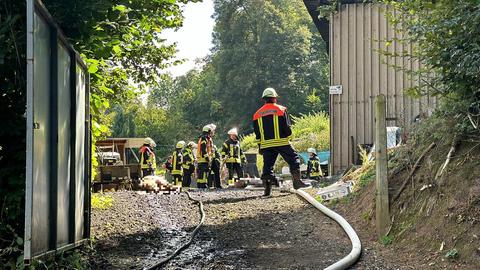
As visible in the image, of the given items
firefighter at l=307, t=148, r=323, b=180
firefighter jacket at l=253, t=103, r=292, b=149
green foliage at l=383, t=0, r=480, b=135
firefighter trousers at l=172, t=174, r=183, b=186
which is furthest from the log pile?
green foliage at l=383, t=0, r=480, b=135

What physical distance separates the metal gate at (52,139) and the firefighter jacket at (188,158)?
11886mm

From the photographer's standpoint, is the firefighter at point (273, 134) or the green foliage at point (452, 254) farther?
the firefighter at point (273, 134)

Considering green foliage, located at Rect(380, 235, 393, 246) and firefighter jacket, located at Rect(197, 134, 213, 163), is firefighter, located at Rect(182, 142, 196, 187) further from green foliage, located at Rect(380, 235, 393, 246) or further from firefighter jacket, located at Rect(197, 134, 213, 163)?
green foliage, located at Rect(380, 235, 393, 246)

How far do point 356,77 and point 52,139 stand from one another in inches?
444

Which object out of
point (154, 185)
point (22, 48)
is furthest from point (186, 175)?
point (22, 48)

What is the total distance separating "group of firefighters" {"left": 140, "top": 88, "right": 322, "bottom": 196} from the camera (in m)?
10.4

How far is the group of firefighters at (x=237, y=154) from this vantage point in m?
10.4

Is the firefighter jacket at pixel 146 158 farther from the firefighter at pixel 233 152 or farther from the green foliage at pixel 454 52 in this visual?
the green foliage at pixel 454 52

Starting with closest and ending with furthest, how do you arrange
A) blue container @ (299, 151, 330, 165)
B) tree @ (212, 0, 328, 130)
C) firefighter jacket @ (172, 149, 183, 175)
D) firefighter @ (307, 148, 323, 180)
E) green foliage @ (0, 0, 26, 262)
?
1. green foliage @ (0, 0, 26, 262)
2. firefighter jacket @ (172, 149, 183, 175)
3. firefighter @ (307, 148, 323, 180)
4. blue container @ (299, 151, 330, 165)
5. tree @ (212, 0, 328, 130)

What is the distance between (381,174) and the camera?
6406 millimetres

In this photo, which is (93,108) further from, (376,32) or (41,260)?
(376,32)

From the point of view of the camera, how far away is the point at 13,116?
522 cm

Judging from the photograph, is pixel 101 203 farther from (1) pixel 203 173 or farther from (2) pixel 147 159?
(2) pixel 147 159

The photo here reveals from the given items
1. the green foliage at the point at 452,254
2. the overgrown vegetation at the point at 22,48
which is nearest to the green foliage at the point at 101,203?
the overgrown vegetation at the point at 22,48
